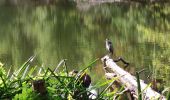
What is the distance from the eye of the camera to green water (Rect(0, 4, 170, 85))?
2384 centimetres

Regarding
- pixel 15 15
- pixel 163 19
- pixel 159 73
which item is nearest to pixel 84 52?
pixel 159 73

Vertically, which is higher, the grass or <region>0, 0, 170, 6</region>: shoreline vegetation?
the grass

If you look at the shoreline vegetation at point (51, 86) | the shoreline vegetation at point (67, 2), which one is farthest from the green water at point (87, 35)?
the shoreline vegetation at point (51, 86)

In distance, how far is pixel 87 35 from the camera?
35219mm

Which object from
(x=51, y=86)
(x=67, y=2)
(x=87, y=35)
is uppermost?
(x=51, y=86)

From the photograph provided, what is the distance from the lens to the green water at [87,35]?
2384 cm

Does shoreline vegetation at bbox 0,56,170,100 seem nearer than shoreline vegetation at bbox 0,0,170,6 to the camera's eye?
Yes

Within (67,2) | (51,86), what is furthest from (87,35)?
(51,86)

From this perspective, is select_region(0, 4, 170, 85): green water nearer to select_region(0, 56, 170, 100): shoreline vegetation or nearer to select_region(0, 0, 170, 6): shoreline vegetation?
select_region(0, 0, 170, 6): shoreline vegetation

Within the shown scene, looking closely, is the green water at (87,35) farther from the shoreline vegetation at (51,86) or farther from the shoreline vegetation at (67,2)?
the shoreline vegetation at (51,86)

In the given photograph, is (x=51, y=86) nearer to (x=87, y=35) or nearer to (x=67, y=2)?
(x=87, y=35)

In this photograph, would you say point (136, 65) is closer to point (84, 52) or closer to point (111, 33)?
point (84, 52)

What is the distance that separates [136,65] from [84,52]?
4.91 meters

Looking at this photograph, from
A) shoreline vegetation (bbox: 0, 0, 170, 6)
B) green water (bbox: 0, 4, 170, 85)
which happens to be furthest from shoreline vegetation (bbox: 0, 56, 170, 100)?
shoreline vegetation (bbox: 0, 0, 170, 6)
